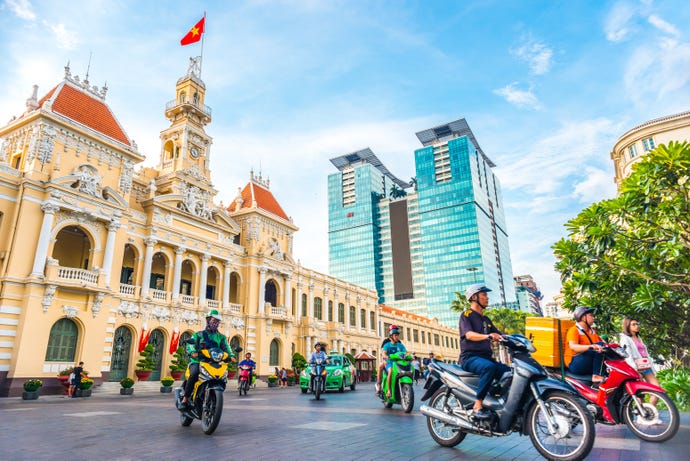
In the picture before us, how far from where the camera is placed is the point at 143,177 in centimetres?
3020

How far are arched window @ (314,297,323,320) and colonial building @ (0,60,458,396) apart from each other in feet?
5.39

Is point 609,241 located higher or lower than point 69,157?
lower

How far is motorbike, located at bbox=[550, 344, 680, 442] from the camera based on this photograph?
5625 millimetres

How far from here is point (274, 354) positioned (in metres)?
35.0

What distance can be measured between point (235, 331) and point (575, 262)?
26.1 metres

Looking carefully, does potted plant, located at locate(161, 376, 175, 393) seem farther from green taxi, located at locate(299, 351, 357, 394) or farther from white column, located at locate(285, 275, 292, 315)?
white column, located at locate(285, 275, 292, 315)

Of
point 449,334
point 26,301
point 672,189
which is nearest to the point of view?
point 672,189

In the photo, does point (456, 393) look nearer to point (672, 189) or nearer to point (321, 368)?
point (672, 189)

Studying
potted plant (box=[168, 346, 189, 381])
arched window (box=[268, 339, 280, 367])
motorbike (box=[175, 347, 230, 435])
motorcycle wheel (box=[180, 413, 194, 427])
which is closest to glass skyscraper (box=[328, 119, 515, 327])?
arched window (box=[268, 339, 280, 367])

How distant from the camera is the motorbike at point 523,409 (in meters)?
4.27

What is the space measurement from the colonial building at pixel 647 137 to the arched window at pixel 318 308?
29053 mm

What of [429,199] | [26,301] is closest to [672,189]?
[26,301]

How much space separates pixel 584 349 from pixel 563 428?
2424mm

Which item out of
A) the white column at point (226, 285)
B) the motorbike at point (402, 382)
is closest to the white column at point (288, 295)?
the white column at point (226, 285)
